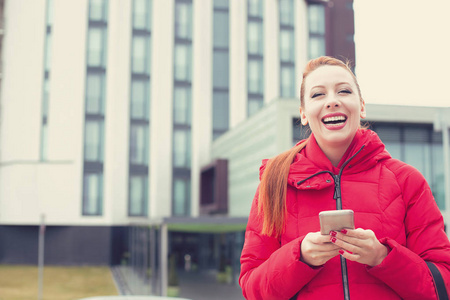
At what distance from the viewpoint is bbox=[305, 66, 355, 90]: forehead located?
1851 millimetres

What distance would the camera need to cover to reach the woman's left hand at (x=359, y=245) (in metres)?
1.51

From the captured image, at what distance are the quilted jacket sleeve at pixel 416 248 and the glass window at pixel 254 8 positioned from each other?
121 feet

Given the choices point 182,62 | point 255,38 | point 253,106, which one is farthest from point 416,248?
point 255,38

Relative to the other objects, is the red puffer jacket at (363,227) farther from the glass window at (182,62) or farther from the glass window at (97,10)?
the glass window at (97,10)

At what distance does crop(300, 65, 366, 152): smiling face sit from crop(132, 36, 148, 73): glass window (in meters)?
34.7

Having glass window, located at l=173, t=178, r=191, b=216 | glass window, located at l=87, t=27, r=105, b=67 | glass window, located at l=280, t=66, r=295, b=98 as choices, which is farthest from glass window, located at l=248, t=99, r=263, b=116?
glass window, located at l=87, t=27, r=105, b=67

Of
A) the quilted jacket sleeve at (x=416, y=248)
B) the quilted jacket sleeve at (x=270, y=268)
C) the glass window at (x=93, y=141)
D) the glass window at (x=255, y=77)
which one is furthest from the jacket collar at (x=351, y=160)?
the glass window at (x=255, y=77)

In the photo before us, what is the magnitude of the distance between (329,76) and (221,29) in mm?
36082

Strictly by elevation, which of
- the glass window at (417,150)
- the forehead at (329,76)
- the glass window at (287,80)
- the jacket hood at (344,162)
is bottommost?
the jacket hood at (344,162)

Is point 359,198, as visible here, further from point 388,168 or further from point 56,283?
point 56,283

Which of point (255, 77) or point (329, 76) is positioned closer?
point (329, 76)

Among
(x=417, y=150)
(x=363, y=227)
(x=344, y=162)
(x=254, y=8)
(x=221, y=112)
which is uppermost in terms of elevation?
(x=254, y=8)

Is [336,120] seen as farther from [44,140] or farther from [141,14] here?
[141,14]

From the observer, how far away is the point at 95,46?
117 feet
